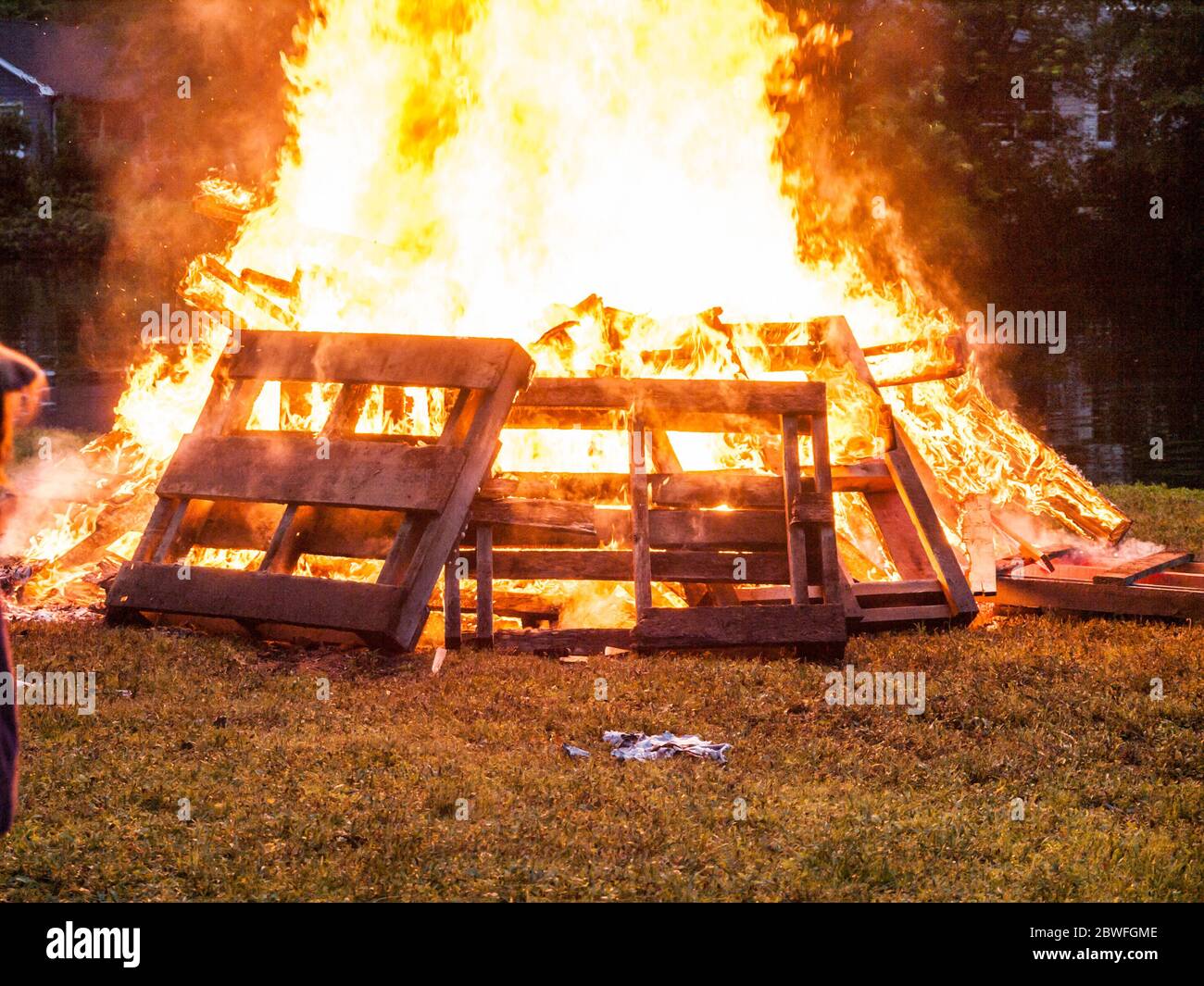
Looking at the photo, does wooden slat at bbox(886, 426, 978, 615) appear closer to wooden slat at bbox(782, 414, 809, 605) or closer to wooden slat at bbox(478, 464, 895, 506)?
wooden slat at bbox(478, 464, 895, 506)

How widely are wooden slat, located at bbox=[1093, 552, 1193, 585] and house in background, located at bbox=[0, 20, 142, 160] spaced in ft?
171

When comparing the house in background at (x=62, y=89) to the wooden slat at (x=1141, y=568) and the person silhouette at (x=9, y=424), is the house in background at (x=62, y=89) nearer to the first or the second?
the wooden slat at (x=1141, y=568)

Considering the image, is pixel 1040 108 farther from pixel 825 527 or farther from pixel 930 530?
pixel 825 527

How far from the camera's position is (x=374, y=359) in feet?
31.9

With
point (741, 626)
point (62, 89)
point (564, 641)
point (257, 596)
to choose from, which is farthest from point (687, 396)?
point (62, 89)

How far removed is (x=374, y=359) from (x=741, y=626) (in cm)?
320

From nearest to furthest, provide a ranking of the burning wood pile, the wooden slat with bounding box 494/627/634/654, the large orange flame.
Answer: the wooden slat with bounding box 494/627/634/654
the burning wood pile
the large orange flame

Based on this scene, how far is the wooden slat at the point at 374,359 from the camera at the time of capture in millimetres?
9523

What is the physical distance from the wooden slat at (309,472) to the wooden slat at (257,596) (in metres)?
0.58

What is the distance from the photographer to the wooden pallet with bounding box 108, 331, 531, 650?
899 centimetres

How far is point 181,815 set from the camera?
5961 mm

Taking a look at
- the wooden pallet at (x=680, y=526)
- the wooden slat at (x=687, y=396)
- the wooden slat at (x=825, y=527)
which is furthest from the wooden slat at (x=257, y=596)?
the wooden slat at (x=825, y=527)

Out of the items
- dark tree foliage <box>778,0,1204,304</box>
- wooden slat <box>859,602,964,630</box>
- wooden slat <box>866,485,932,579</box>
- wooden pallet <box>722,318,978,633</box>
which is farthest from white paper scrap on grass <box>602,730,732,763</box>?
dark tree foliage <box>778,0,1204,304</box>
